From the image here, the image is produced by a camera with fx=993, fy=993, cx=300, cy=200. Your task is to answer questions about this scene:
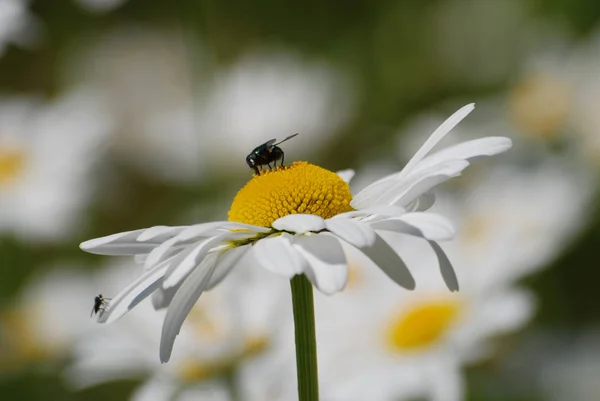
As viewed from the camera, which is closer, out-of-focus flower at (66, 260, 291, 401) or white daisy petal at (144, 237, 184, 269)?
white daisy petal at (144, 237, 184, 269)

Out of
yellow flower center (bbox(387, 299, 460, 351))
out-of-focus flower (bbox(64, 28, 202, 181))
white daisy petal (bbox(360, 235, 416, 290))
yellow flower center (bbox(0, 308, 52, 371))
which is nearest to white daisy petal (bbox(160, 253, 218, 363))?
white daisy petal (bbox(360, 235, 416, 290))

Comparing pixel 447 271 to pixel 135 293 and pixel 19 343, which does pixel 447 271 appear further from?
pixel 19 343

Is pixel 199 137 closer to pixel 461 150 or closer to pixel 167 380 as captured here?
pixel 167 380

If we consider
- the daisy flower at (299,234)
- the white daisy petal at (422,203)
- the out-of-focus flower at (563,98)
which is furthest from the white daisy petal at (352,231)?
the out-of-focus flower at (563,98)

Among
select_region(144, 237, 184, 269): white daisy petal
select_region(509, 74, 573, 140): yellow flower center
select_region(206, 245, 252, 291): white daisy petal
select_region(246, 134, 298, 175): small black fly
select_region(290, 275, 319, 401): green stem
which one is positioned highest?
→ select_region(509, 74, 573, 140): yellow flower center

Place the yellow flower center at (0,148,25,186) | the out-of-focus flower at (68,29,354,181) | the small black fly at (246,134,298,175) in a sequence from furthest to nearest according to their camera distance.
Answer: the out-of-focus flower at (68,29,354,181), the yellow flower center at (0,148,25,186), the small black fly at (246,134,298,175)

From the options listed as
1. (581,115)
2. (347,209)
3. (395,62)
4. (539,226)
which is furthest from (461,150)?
(395,62)

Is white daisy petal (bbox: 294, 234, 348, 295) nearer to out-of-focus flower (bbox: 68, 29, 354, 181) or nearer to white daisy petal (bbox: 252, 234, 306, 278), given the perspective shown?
white daisy petal (bbox: 252, 234, 306, 278)
